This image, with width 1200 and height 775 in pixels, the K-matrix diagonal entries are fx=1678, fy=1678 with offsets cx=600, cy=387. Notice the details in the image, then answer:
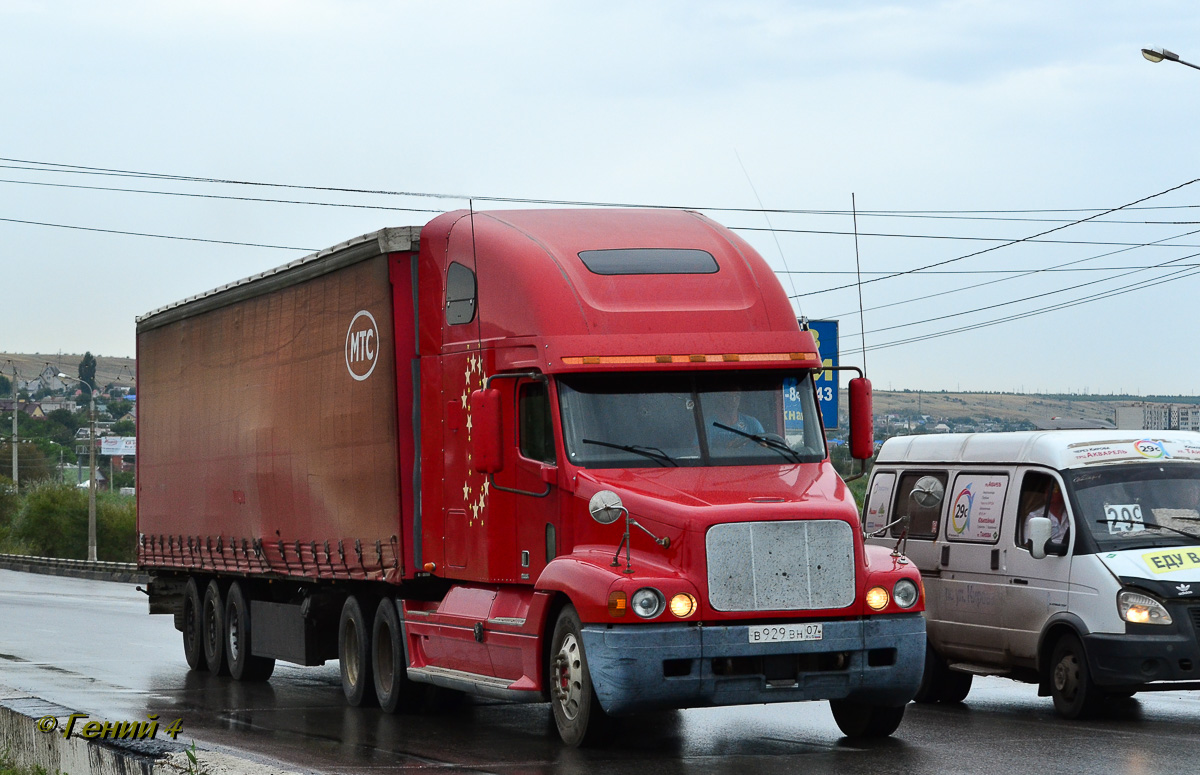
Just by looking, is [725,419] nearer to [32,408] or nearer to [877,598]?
[877,598]

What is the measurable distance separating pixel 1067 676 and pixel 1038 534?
109 cm

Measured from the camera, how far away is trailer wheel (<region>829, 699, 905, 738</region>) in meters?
11.3

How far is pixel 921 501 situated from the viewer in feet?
48.1

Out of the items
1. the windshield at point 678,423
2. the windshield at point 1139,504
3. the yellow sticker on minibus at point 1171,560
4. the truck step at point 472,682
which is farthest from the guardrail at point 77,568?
the yellow sticker on minibus at point 1171,560

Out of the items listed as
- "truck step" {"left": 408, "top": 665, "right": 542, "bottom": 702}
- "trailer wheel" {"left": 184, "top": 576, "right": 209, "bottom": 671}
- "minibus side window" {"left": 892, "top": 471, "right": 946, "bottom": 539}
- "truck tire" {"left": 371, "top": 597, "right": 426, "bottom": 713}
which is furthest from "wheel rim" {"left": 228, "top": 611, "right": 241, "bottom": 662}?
"minibus side window" {"left": 892, "top": 471, "right": 946, "bottom": 539}

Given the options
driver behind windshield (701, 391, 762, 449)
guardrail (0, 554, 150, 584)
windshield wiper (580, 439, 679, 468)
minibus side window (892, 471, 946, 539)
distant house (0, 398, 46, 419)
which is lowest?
guardrail (0, 554, 150, 584)

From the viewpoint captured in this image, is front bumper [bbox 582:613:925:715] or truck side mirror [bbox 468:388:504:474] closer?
front bumper [bbox 582:613:925:715]

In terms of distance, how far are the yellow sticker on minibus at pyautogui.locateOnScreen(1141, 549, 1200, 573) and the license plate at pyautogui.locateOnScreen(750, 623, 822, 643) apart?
3373 mm

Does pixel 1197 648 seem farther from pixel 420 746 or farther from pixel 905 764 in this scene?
pixel 420 746

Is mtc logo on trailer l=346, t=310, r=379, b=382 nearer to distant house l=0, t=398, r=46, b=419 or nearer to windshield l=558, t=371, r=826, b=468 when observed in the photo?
windshield l=558, t=371, r=826, b=468

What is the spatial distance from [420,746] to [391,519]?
2.53 metres

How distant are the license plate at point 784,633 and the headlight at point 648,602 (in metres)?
0.60

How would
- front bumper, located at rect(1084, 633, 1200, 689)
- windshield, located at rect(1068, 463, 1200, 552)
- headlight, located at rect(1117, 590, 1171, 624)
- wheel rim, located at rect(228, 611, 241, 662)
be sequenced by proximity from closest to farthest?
front bumper, located at rect(1084, 633, 1200, 689), headlight, located at rect(1117, 590, 1171, 624), windshield, located at rect(1068, 463, 1200, 552), wheel rim, located at rect(228, 611, 241, 662)

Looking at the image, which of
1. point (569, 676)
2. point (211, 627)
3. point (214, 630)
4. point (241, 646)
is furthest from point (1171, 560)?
point (211, 627)
